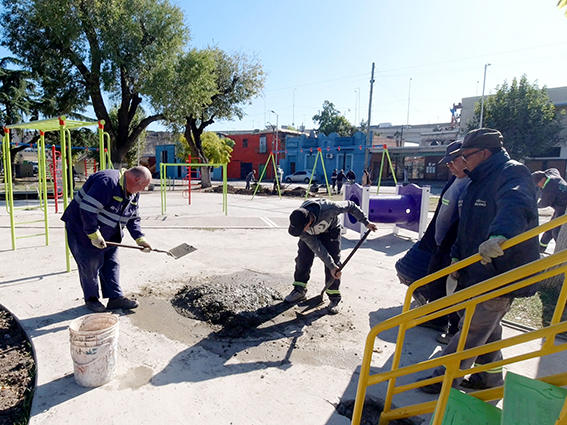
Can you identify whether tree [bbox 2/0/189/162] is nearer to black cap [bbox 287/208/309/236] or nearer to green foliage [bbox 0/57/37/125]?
green foliage [bbox 0/57/37/125]

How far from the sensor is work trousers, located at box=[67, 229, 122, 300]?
3.67m

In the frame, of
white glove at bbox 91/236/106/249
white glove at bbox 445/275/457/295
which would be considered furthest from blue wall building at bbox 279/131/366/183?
white glove at bbox 445/275/457/295

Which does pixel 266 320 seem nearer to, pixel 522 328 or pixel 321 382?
pixel 321 382

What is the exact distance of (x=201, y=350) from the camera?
3191mm

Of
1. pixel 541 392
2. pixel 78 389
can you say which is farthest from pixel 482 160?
pixel 78 389

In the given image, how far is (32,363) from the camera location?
300cm

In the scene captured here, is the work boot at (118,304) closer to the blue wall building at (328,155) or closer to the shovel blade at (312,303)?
the shovel blade at (312,303)

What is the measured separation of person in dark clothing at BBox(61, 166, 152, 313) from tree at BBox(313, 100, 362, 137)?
4775 centimetres

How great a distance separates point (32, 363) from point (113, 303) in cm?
103

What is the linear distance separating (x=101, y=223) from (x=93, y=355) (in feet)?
5.12

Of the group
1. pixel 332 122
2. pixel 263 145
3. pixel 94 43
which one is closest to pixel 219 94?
pixel 94 43

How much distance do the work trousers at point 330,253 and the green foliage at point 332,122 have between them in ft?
154

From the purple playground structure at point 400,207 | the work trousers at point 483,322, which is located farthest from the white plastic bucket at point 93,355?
the purple playground structure at point 400,207

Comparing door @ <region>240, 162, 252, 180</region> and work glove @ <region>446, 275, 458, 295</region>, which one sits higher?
door @ <region>240, 162, 252, 180</region>
